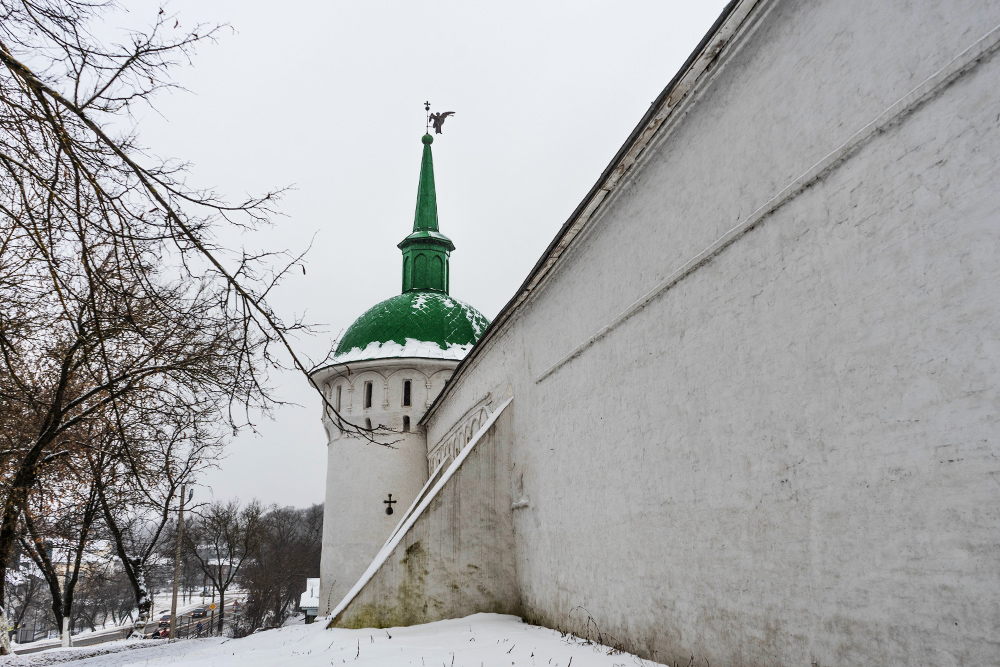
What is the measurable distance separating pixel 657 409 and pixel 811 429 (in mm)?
2205

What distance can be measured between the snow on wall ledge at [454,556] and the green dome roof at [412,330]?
38.1ft

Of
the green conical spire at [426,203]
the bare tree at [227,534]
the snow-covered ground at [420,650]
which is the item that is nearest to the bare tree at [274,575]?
the bare tree at [227,534]

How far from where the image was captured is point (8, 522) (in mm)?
8477

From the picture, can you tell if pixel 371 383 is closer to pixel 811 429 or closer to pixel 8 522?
pixel 8 522

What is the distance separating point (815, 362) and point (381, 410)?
61.5 feet

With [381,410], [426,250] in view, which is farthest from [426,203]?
[381,410]

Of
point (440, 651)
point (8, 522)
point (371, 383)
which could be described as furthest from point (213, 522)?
point (440, 651)

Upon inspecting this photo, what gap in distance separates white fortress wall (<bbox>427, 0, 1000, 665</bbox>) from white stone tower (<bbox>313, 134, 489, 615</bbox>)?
1433 cm

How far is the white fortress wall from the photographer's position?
11.5 ft

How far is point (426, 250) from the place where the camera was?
2644 centimetres

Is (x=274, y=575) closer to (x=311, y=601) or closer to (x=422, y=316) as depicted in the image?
(x=311, y=601)


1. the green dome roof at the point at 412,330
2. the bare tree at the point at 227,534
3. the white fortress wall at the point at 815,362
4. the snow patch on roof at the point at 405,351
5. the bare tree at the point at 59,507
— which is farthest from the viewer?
the bare tree at the point at 227,534

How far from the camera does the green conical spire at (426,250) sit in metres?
26.1

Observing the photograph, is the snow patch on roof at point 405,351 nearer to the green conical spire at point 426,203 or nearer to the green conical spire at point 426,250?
the green conical spire at point 426,250
